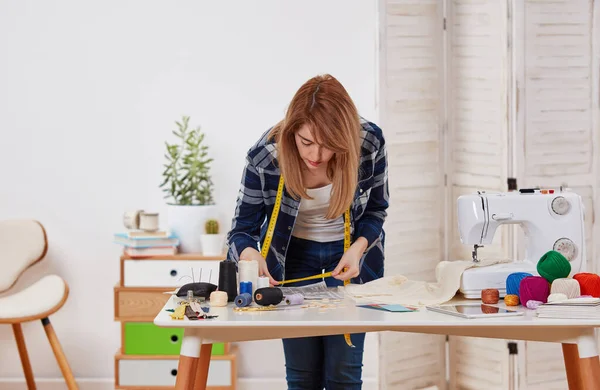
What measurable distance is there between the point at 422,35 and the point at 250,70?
892 millimetres

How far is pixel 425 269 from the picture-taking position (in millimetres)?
3793

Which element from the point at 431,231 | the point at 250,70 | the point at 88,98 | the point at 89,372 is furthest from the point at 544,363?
the point at 88,98

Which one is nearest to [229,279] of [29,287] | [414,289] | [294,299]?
[294,299]

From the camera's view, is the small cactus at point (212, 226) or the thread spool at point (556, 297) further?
A: the small cactus at point (212, 226)

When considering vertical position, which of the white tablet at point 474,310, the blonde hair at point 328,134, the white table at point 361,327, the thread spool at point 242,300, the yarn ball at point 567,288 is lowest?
the white table at point 361,327

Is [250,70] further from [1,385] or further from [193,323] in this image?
[193,323]

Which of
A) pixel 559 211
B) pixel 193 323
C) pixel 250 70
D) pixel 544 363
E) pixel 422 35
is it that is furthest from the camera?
pixel 250 70

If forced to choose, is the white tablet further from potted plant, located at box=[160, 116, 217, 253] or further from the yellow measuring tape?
potted plant, located at box=[160, 116, 217, 253]

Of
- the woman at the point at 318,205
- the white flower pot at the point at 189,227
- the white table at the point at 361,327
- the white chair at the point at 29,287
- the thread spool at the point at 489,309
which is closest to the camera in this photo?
the white table at the point at 361,327

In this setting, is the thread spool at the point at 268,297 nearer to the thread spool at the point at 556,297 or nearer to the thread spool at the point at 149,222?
the thread spool at the point at 556,297

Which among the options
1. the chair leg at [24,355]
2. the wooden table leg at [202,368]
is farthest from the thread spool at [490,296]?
the chair leg at [24,355]

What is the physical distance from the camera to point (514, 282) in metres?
2.17

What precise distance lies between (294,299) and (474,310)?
1.50 ft

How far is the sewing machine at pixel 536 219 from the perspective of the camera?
2291 millimetres
